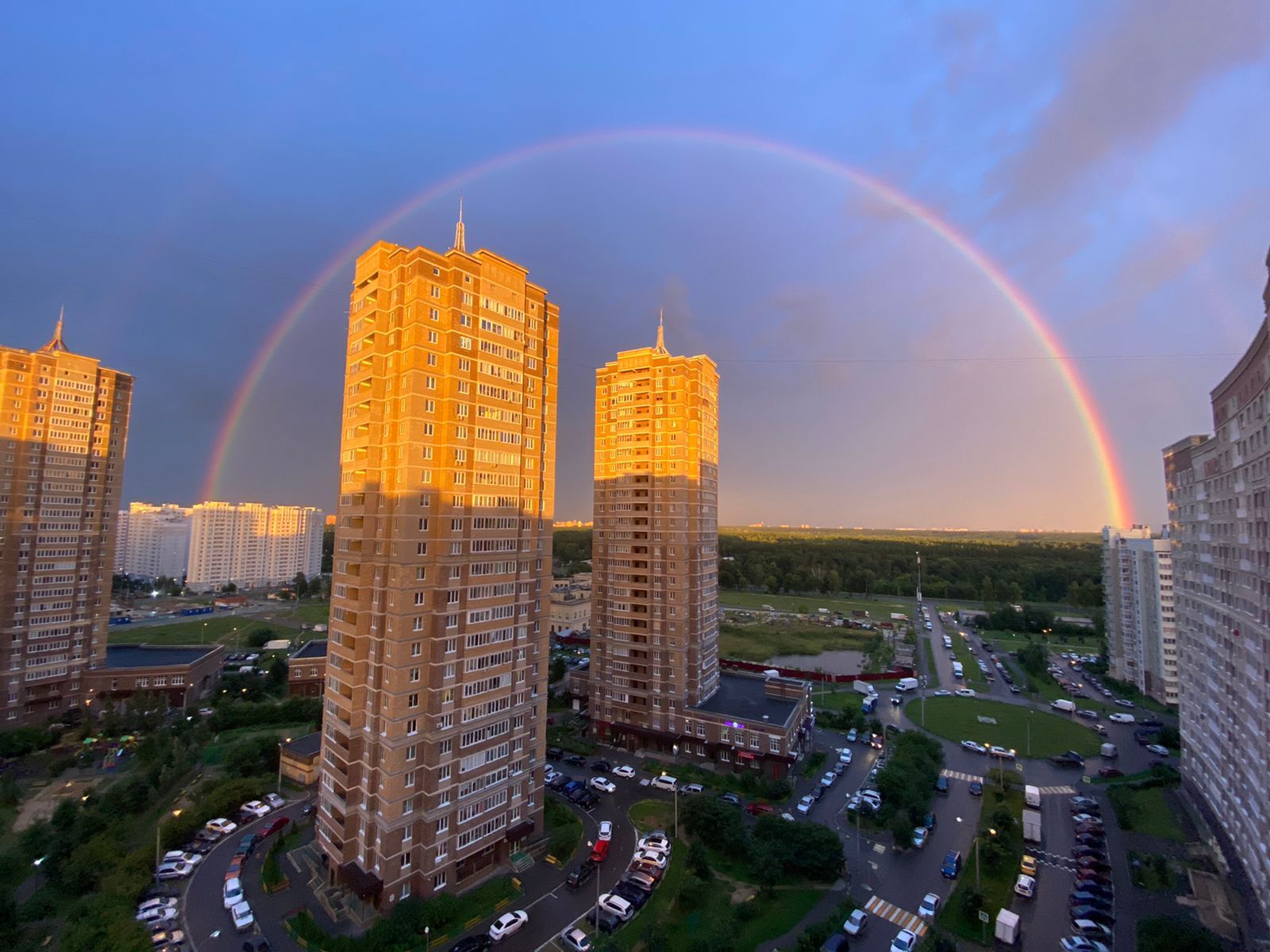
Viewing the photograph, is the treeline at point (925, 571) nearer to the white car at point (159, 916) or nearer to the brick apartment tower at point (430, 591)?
the brick apartment tower at point (430, 591)

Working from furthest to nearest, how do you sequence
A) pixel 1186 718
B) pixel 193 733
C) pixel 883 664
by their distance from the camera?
pixel 883 664
pixel 193 733
pixel 1186 718

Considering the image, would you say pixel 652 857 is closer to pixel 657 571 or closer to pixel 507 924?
pixel 507 924

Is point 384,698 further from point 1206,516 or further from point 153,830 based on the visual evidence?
point 1206,516

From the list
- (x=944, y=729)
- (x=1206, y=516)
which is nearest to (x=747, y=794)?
(x=944, y=729)

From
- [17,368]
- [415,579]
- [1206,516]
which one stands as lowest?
[415,579]

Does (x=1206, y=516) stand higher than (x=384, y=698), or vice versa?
(x=1206, y=516)

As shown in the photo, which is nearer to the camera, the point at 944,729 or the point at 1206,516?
the point at 1206,516
